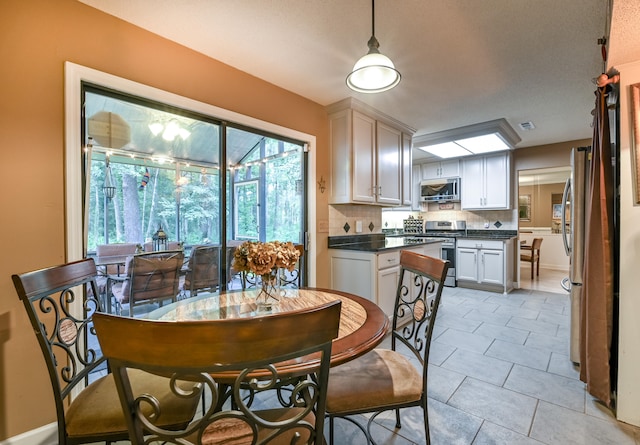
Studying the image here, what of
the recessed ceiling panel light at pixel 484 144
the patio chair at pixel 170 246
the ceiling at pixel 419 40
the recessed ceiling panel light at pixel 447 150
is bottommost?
the patio chair at pixel 170 246

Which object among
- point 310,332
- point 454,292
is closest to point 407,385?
point 310,332

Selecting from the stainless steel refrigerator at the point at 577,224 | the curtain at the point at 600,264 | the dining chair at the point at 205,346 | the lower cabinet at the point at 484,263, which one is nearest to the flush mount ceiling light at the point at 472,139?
the lower cabinet at the point at 484,263

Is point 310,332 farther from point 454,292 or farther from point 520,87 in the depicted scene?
point 454,292

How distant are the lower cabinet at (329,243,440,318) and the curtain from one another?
1.57m

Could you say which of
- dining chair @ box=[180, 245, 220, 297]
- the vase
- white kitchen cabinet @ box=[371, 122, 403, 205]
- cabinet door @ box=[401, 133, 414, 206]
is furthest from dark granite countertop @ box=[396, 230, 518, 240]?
the vase

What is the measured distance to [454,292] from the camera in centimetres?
479

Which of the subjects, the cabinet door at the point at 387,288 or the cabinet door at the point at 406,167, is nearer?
the cabinet door at the point at 387,288

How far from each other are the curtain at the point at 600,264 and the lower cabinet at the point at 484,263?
291 centimetres

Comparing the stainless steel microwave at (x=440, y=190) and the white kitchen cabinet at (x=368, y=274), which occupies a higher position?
the stainless steel microwave at (x=440, y=190)

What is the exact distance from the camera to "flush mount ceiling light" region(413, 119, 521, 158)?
3.85 meters

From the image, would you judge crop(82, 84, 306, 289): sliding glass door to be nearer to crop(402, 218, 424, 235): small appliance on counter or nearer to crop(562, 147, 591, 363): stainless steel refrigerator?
crop(562, 147, 591, 363): stainless steel refrigerator

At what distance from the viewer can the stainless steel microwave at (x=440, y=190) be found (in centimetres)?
543

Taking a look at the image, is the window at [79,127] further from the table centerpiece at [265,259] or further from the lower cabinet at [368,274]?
the lower cabinet at [368,274]

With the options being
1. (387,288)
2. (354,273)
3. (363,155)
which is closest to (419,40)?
(363,155)
